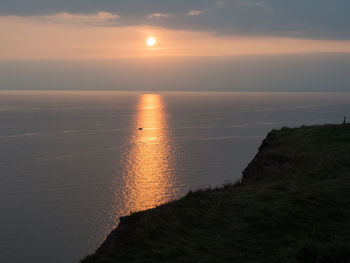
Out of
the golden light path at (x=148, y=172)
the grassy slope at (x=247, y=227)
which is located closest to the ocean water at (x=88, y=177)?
the golden light path at (x=148, y=172)

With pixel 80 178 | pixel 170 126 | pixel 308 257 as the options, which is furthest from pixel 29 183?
pixel 170 126

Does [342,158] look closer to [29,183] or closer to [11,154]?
[29,183]

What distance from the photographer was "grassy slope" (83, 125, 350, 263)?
11.0 meters

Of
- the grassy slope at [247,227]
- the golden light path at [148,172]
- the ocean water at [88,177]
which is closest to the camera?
the grassy slope at [247,227]

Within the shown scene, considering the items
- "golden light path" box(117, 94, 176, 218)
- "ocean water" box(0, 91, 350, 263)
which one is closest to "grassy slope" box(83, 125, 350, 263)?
"ocean water" box(0, 91, 350, 263)

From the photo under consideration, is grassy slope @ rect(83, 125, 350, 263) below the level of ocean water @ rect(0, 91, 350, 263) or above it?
above

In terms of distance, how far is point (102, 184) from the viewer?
61656 mm

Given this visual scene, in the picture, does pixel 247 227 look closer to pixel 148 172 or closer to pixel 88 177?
pixel 88 177

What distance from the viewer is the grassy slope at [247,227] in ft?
36.0

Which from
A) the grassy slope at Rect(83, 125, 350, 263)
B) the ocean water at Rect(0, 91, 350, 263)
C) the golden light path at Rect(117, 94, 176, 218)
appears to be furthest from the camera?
the golden light path at Rect(117, 94, 176, 218)

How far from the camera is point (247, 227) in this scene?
13.2 meters

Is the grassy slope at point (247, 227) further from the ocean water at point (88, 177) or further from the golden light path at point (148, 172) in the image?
the golden light path at point (148, 172)

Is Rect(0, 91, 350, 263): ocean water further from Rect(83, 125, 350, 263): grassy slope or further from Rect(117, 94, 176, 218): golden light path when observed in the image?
Rect(83, 125, 350, 263): grassy slope

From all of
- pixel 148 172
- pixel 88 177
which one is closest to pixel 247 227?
pixel 88 177
